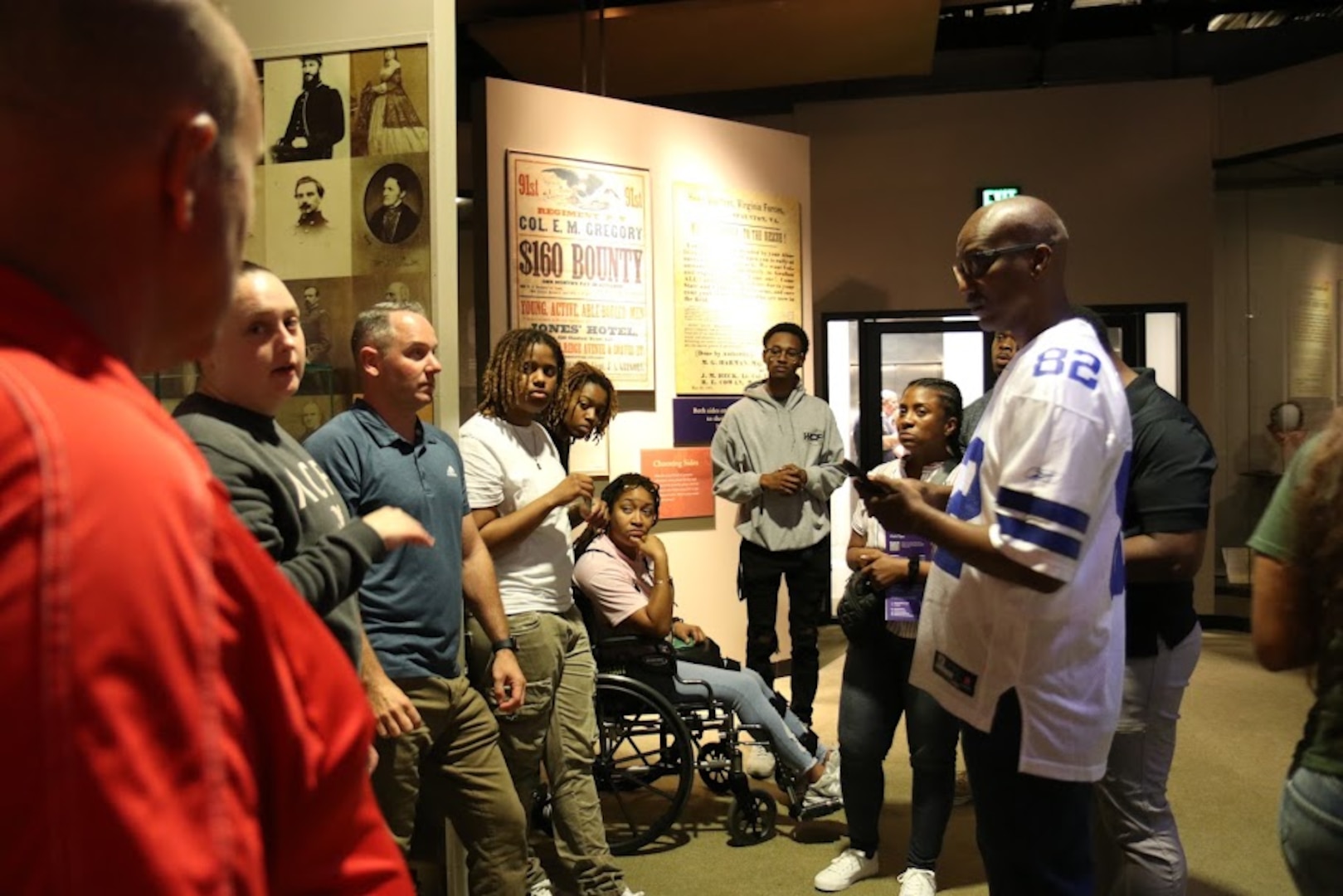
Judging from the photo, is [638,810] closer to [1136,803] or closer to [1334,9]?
[1136,803]

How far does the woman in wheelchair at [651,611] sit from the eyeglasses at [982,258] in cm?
204

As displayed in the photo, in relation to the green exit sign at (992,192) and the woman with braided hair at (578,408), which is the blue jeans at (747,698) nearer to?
the woman with braided hair at (578,408)

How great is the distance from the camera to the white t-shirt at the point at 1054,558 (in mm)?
1744

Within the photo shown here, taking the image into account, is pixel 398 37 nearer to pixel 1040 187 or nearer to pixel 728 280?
pixel 728 280

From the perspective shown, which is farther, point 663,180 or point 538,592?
point 663,180

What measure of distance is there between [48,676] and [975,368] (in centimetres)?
771

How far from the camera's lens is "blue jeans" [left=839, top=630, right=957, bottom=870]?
10.6 ft

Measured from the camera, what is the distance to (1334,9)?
24.5 ft

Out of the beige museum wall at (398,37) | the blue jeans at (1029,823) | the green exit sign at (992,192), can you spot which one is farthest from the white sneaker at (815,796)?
the green exit sign at (992,192)

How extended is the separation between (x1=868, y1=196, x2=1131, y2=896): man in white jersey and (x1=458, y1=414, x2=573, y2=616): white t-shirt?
1359 millimetres

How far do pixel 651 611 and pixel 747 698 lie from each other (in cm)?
48

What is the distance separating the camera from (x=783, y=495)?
194 inches

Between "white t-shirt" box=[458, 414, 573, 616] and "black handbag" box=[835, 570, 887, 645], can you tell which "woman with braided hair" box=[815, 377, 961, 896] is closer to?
"black handbag" box=[835, 570, 887, 645]

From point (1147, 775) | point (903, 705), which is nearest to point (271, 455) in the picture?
point (1147, 775)
